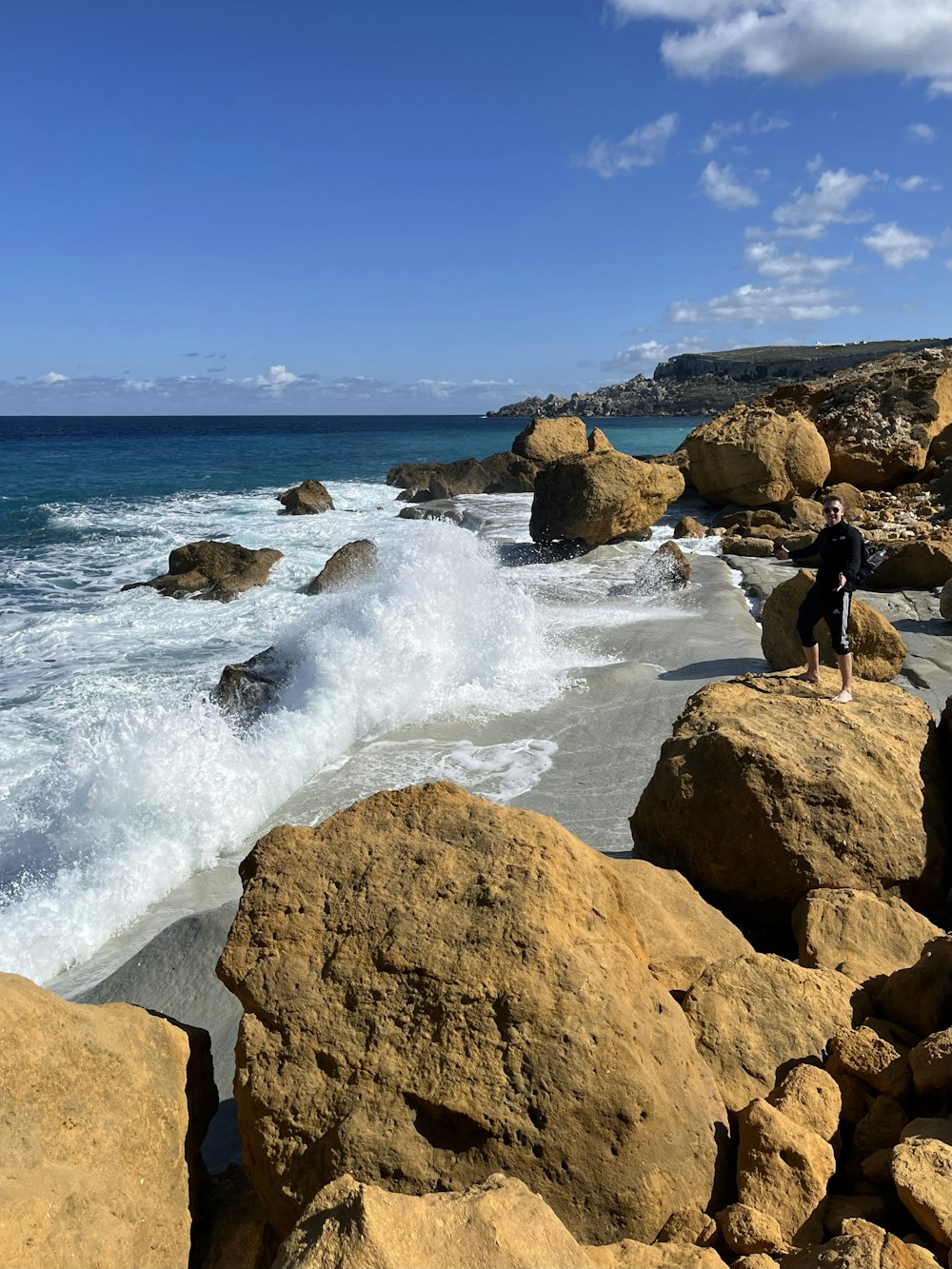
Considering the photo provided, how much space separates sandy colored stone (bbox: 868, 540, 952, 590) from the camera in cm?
1081

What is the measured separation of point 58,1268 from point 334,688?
582cm

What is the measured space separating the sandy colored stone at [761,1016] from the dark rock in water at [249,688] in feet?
16.5

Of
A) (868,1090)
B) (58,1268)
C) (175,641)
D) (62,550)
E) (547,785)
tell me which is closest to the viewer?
(58,1268)

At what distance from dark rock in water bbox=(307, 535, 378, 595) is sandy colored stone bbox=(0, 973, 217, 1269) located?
10693 mm

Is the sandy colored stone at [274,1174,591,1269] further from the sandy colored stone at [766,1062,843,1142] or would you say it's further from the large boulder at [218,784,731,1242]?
the sandy colored stone at [766,1062,843,1142]

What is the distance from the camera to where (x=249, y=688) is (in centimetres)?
766

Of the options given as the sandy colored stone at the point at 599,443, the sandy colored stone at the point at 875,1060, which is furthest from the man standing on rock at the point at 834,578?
the sandy colored stone at the point at 599,443

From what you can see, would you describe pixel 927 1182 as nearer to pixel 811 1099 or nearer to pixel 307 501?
pixel 811 1099

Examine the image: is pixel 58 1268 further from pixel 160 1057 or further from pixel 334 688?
pixel 334 688

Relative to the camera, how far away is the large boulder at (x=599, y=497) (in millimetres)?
14664

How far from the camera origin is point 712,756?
13.2 ft

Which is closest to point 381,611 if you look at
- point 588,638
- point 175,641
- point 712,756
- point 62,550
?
point 588,638

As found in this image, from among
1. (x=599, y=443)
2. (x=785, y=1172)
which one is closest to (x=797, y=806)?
(x=785, y=1172)

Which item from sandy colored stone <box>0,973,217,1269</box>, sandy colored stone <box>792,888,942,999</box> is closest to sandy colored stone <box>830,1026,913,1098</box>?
sandy colored stone <box>792,888,942,999</box>
